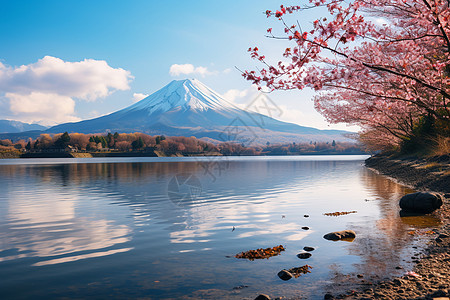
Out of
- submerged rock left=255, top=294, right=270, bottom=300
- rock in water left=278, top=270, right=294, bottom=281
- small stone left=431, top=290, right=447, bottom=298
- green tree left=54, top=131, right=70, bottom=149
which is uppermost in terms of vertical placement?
green tree left=54, top=131, right=70, bottom=149

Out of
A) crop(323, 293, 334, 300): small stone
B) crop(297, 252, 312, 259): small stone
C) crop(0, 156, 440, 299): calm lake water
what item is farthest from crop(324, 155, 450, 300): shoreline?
crop(297, 252, 312, 259): small stone

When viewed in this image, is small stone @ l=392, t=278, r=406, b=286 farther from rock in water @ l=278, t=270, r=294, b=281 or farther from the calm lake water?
rock in water @ l=278, t=270, r=294, b=281

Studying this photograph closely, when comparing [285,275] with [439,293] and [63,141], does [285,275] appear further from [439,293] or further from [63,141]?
[63,141]

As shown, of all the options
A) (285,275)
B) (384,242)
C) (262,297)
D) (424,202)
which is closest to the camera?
(262,297)

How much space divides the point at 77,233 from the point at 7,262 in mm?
3323

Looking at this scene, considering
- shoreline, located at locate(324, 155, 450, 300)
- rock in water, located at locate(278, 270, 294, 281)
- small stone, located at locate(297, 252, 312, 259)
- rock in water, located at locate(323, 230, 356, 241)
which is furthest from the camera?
rock in water, located at locate(323, 230, 356, 241)

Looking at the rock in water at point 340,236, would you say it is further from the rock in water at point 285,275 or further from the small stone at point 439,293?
the small stone at point 439,293

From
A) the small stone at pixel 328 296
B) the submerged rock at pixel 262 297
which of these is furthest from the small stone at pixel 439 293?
the submerged rock at pixel 262 297

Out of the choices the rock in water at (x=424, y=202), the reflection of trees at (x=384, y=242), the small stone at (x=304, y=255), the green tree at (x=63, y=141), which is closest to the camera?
the reflection of trees at (x=384, y=242)

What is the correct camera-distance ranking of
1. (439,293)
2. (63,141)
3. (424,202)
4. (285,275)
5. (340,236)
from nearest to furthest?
1. (439,293)
2. (285,275)
3. (340,236)
4. (424,202)
5. (63,141)

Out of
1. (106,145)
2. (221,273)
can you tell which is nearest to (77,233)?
(221,273)

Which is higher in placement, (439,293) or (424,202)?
(424,202)

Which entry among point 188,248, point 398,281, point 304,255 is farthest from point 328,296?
point 188,248

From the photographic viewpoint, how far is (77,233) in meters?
11.9
